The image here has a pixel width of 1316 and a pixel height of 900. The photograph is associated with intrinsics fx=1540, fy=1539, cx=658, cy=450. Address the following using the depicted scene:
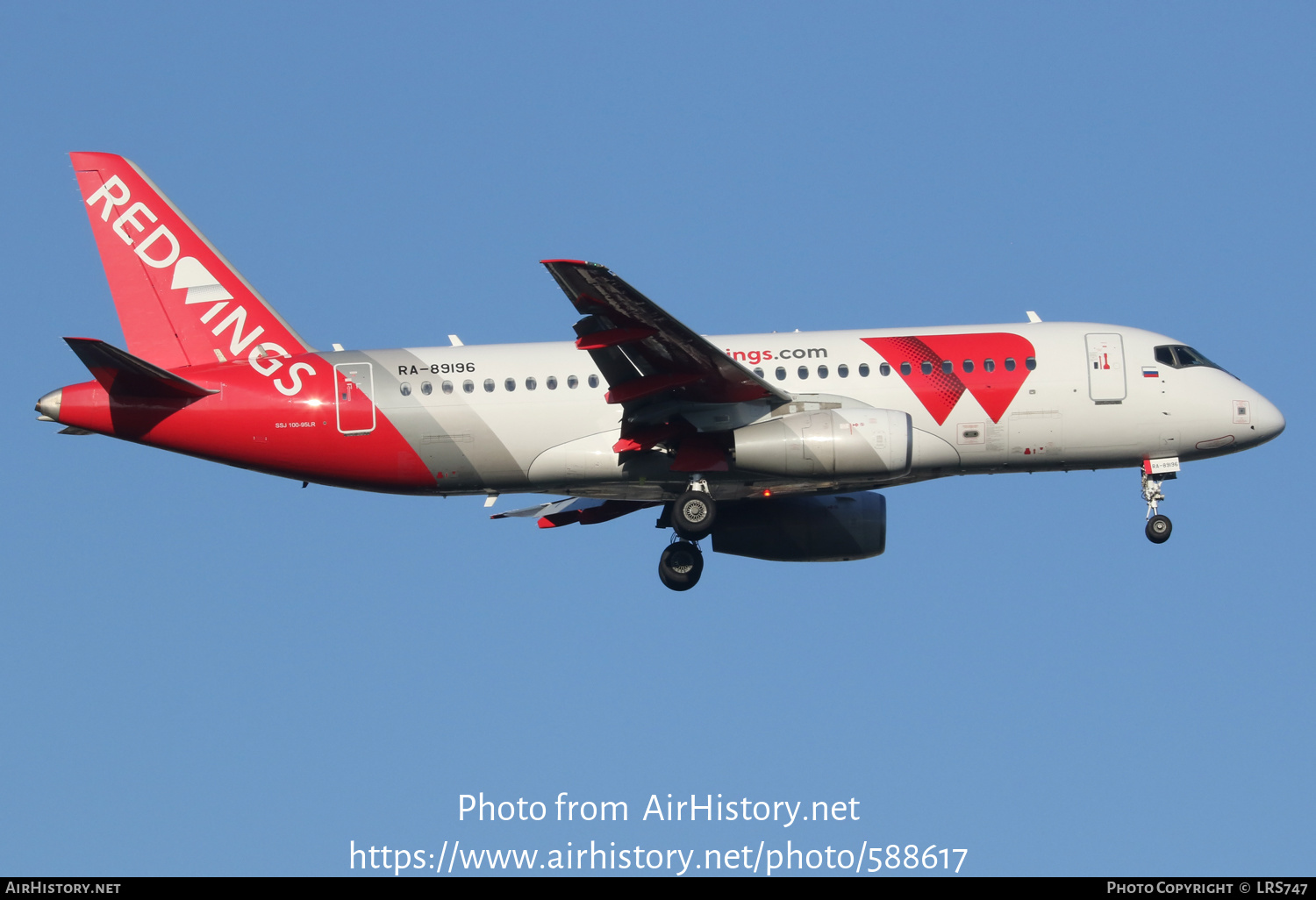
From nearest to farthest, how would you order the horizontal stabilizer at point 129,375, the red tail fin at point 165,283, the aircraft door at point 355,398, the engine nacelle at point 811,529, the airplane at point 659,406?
the horizontal stabilizer at point 129,375
the airplane at point 659,406
the aircraft door at point 355,398
the red tail fin at point 165,283
the engine nacelle at point 811,529

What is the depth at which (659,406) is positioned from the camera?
1401 inches

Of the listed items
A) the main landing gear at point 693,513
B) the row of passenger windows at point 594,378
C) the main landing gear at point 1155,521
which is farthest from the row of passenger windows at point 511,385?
the main landing gear at point 1155,521

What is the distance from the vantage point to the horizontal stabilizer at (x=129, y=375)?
111 feet

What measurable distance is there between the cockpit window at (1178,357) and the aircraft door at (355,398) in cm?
1885

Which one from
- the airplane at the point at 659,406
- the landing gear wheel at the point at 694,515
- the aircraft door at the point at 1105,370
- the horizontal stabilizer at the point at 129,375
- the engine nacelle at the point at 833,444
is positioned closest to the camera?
the horizontal stabilizer at the point at 129,375

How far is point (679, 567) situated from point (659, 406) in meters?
4.35

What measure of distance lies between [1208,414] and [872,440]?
888 centimetres

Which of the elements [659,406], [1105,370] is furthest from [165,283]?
[1105,370]

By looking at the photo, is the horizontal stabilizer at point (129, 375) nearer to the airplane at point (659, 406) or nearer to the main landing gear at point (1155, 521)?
the airplane at point (659, 406)

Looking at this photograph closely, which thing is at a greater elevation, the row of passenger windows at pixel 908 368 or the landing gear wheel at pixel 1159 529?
the row of passenger windows at pixel 908 368

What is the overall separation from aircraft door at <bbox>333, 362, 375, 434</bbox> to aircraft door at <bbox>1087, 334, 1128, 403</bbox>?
17.0 meters

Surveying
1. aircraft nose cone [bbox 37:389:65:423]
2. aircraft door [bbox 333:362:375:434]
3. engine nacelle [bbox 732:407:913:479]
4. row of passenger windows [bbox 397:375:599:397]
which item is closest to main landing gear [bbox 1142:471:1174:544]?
engine nacelle [bbox 732:407:913:479]

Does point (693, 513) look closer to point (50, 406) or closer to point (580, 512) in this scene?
point (580, 512)

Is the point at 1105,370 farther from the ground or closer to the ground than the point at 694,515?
farther from the ground
